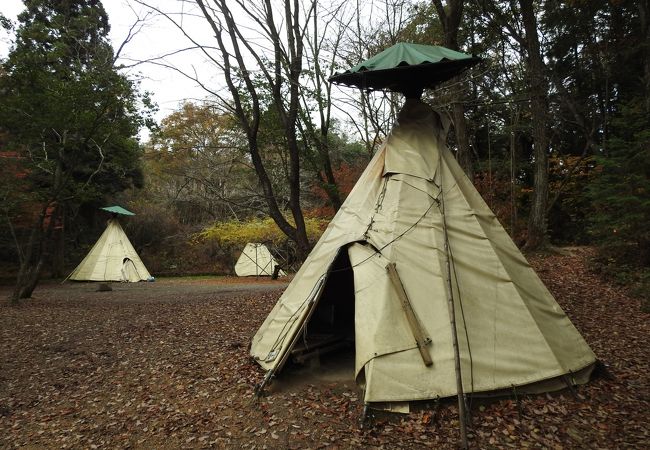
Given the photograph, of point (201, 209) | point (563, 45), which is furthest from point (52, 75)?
point (563, 45)

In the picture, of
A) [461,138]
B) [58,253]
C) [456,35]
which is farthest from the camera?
[58,253]

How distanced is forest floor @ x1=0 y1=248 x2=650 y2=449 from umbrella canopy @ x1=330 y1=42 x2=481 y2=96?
397cm

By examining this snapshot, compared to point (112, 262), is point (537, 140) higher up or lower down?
higher up

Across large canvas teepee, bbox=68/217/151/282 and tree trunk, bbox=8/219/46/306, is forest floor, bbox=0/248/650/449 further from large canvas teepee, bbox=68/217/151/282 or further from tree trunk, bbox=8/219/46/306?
large canvas teepee, bbox=68/217/151/282

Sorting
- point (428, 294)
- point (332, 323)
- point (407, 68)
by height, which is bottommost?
point (332, 323)

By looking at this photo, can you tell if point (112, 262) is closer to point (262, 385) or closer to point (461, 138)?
point (461, 138)

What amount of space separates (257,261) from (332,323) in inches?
667

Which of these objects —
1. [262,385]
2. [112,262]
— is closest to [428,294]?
[262,385]

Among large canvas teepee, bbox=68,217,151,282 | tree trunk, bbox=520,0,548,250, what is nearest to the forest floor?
tree trunk, bbox=520,0,548,250

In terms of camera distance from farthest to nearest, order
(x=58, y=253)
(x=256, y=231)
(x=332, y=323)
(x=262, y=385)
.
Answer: (x=256, y=231), (x=58, y=253), (x=332, y=323), (x=262, y=385)

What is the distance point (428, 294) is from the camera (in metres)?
4.90

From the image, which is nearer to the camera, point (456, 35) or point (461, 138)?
point (456, 35)

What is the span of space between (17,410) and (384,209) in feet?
18.0

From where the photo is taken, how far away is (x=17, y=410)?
18.4 ft
